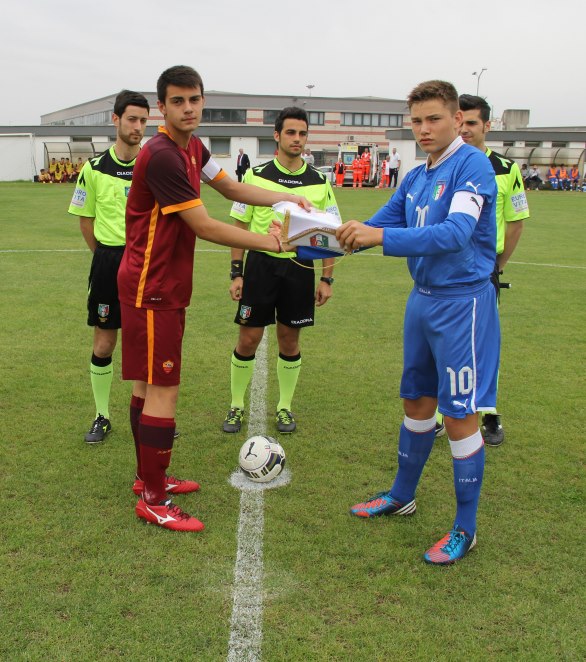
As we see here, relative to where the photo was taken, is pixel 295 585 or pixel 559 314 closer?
pixel 295 585

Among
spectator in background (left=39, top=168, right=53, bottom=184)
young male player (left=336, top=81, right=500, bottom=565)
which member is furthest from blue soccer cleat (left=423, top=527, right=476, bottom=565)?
spectator in background (left=39, top=168, right=53, bottom=184)

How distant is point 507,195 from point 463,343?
225 cm

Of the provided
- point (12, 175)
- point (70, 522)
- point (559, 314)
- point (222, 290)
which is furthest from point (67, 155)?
point (70, 522)

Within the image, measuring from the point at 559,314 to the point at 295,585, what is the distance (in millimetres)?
7033

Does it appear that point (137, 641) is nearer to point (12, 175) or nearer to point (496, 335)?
point (496, 335)

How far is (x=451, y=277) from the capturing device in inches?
130

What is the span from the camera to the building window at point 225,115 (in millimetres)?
67125

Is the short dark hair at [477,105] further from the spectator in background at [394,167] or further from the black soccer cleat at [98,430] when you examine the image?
the spectator in background at [394,167]

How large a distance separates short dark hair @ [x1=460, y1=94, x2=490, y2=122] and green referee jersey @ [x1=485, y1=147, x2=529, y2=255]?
30 cm

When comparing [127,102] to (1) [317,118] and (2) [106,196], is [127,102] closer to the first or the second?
(2) [106,196]

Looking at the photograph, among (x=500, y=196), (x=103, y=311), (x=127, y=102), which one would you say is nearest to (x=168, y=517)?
(x=103, y=311)

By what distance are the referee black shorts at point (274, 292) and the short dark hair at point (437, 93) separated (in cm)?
200

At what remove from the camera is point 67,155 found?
40375mm

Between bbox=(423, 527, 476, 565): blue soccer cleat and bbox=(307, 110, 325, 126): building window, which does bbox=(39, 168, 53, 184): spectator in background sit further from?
bbox=(423, 527, 476, 565): blue soccer cleat
